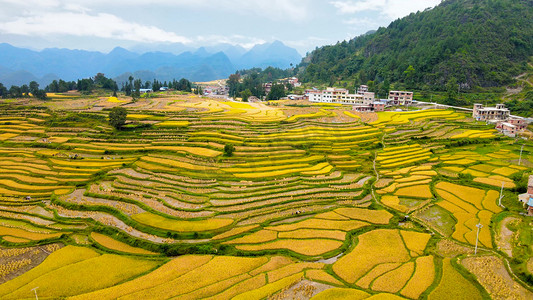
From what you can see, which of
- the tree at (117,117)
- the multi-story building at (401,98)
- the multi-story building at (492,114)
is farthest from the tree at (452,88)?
the tree at (117,117)

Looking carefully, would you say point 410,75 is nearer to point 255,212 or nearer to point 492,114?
point 492,114

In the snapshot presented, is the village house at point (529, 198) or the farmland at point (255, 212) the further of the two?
the village house at point (529, 198)

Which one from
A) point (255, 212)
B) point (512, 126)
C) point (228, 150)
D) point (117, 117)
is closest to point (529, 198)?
point (255, 212)

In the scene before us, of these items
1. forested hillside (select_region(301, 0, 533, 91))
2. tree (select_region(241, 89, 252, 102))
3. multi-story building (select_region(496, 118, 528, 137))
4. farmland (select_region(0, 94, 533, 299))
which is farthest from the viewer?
tree (select_region(241, 89, 252, 102))

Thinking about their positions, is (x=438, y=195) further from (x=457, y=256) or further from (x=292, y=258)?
(x=292, y=258)

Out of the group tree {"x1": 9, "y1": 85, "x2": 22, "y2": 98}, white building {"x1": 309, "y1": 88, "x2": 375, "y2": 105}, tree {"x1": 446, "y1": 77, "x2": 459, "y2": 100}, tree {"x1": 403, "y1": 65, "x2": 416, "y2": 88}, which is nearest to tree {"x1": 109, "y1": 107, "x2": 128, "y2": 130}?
tree {"x1": 9, "y1": 85, "x2": 22, "y2": 98}

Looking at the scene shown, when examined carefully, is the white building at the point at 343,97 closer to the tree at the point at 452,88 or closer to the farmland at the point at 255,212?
the tree at the point at 452,88

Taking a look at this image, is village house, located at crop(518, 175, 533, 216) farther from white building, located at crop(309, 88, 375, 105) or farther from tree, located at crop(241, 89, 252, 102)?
tree, located at crop(241, 89, 252, 102)
